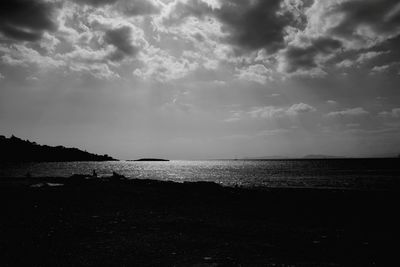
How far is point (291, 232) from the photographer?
14469 millimetres

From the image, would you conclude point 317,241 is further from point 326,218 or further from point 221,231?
point 326,218

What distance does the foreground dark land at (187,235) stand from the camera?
9.47 m

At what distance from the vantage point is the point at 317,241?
41.6 feet

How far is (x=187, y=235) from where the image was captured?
1284cm

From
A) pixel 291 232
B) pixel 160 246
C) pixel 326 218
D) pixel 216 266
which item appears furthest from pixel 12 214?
pixel 326 218

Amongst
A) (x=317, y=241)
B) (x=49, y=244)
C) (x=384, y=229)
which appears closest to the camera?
(x=49, y=244)

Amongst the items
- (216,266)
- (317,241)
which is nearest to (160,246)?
(216,266)

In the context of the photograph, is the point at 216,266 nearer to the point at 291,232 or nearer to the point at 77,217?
the point at 291,232

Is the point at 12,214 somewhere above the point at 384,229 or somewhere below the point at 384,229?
above

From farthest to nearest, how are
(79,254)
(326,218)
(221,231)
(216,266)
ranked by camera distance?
(326,218), (221,231), (79,254), (216,266)

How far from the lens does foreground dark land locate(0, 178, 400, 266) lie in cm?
947

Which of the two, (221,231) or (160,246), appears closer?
(160,246)

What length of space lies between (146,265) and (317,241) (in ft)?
24.9

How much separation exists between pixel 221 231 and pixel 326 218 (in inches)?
352
